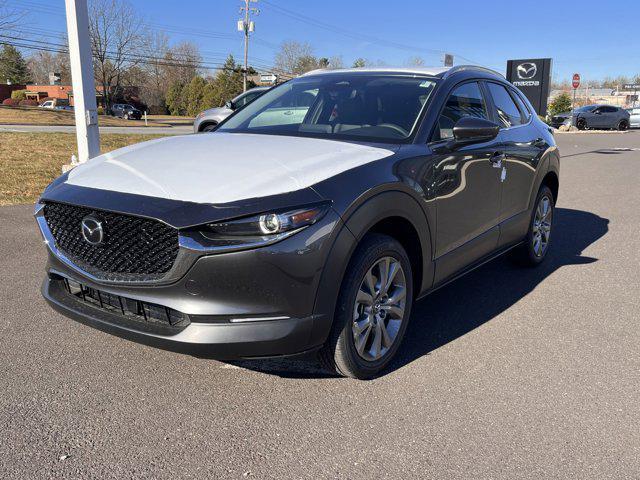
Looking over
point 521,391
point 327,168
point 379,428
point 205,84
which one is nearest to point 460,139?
point 327,168

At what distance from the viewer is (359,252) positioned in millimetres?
2975

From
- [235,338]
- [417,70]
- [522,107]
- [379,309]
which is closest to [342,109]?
[417,70]

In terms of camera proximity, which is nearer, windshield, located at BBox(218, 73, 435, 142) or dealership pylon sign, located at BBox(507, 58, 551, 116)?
windshield, located at BBox(218, 73, 435, 142)

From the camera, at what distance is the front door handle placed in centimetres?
425

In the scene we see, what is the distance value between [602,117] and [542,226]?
1402 inches

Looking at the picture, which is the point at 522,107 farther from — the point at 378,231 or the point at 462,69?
the point at 378,231

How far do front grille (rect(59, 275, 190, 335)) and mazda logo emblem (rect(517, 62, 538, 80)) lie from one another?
34.4m

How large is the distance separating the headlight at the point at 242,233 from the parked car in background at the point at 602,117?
128ft

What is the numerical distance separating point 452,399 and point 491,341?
35.8 inches

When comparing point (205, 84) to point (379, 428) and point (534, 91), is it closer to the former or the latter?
point (534, 91)

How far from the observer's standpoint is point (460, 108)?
161 inches

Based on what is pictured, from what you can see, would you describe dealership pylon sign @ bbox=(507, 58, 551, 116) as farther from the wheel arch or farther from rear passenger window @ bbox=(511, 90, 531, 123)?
the wheel arch

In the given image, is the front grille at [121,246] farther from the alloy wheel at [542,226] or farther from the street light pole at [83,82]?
the street light pole at [83,82]

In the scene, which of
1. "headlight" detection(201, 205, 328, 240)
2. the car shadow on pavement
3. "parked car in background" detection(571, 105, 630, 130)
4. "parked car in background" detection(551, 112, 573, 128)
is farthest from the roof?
"parked car in background" detection(551, 112, 573, 128)
